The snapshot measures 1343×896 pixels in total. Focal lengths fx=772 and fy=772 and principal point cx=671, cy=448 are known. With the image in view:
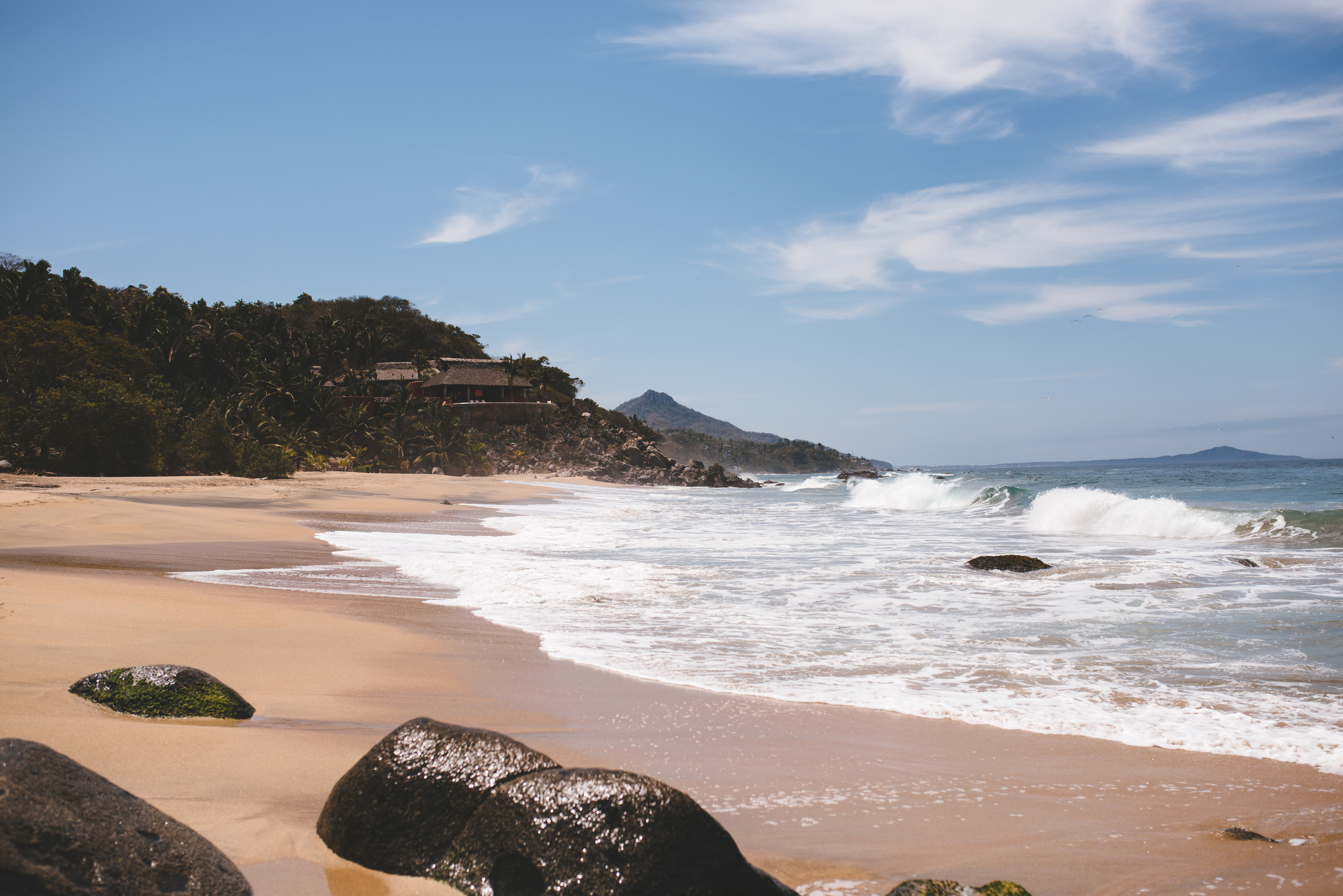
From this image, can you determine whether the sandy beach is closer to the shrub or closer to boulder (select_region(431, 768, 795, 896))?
boulder (select_region(431, 768, 795, 896))

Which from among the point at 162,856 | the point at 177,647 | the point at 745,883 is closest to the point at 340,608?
the point at 177,647

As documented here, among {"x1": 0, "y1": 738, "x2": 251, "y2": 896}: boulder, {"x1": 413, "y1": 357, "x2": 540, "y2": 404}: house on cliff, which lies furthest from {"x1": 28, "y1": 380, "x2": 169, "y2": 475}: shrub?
{"x1": 413, "y1": 357, "x2": 540, "y2": 404}: house on cliff

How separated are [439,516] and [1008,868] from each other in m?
20.8

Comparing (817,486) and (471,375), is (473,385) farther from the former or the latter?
(817,486)

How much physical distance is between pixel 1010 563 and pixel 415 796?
38.5ft

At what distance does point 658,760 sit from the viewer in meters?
4.42

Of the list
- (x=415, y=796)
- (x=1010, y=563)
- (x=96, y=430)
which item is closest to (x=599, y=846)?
(x=415, y=796)

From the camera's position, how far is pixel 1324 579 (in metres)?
11.2

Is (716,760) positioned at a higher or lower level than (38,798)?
lower

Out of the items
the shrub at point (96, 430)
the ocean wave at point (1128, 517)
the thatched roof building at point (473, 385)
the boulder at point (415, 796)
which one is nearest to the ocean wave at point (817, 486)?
the thatched roof building at point (473, 385)

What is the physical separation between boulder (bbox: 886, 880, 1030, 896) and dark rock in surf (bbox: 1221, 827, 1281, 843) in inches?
58.5

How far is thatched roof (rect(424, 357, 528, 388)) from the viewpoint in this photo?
6569 centimetres

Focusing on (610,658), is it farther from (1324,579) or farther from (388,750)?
(1324,579)

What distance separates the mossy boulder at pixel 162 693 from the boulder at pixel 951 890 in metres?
3.83
